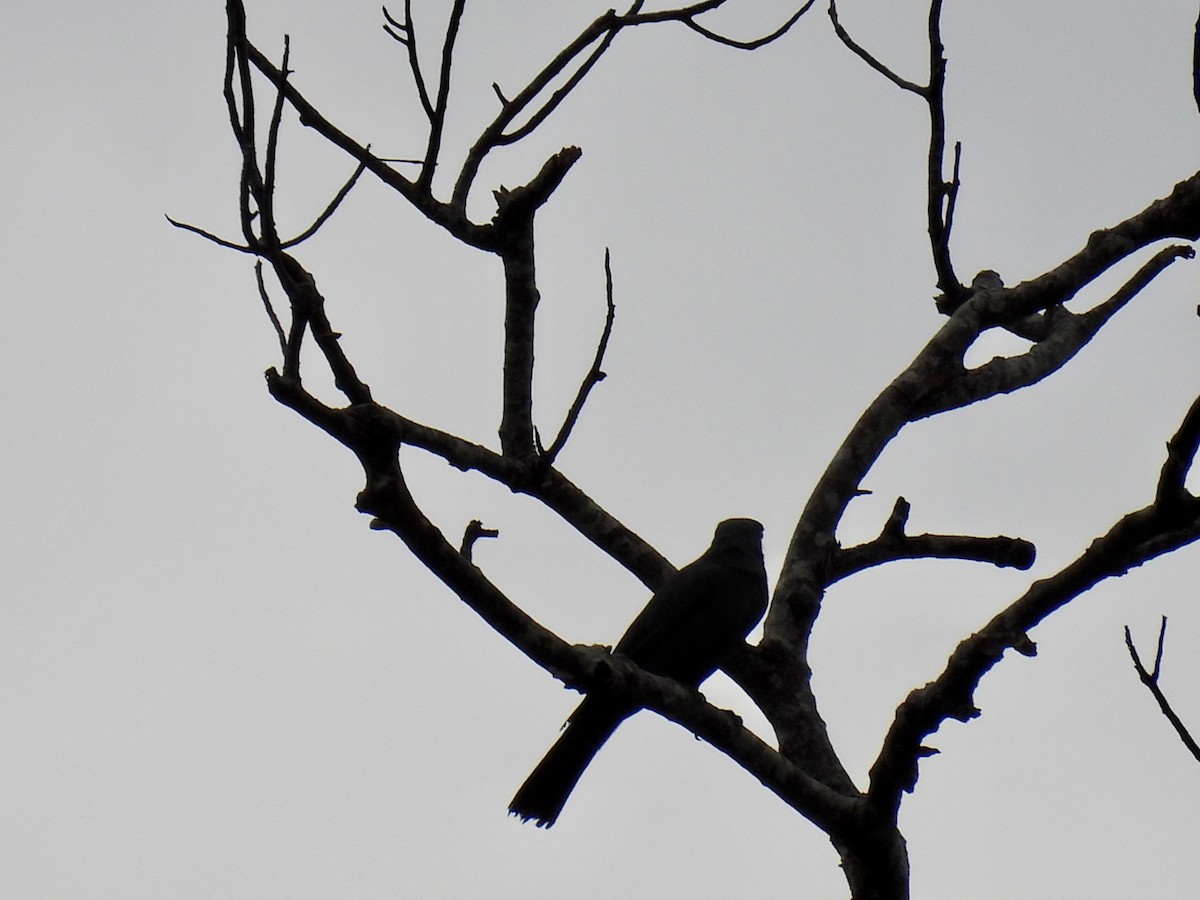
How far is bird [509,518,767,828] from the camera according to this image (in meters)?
4.38

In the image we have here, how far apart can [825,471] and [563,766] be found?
1414 mm

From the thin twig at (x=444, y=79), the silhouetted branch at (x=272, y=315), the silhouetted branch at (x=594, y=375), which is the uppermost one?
the thin twig at (x=444, y=79)

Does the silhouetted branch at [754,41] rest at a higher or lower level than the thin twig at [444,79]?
higher

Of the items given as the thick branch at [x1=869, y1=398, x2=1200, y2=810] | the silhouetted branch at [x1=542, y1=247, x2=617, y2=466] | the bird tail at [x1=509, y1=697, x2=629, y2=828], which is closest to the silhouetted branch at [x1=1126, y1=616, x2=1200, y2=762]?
the thick branch at [x1=869, y1=398, x2=1200, y2=810]

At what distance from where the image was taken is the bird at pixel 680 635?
14.4 feet

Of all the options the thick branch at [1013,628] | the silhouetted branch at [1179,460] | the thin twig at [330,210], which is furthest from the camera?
the thin twig at [330,210]

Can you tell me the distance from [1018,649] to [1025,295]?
7.04 ft

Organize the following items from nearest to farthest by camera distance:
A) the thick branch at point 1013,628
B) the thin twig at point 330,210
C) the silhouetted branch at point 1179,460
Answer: the silhouetted branch at point 1179,460
the thick branch at point 1013,628
the thin twig at point 330,210

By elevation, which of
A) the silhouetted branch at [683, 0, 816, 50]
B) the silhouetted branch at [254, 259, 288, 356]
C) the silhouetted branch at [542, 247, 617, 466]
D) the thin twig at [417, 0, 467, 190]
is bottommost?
the silhouetted branch at [254, 259, 288, 356]

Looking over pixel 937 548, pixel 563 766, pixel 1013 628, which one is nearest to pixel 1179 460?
pixel 1013 628

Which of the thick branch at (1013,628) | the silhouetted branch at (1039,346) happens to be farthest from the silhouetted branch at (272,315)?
the silhouetted branch at (1039,346)

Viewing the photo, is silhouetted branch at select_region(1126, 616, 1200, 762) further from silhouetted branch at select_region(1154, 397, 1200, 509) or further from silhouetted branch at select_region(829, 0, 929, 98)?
silhouetted branch at select_region(829, 0, 929, 98)

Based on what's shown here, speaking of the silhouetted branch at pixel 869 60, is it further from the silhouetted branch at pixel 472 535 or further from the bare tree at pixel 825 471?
the silhouetted branch at pixel 472 535

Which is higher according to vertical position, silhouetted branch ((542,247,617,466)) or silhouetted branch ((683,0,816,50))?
silhouetted branch ((683,0,816,50))
